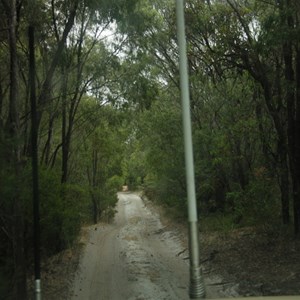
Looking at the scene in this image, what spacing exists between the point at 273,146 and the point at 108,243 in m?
10.1

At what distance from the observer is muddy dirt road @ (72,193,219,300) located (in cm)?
1382

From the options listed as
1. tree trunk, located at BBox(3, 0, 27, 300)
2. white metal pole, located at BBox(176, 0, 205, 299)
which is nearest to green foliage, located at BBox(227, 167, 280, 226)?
tree trunk, located at BBox(3, 0, 27, 300)

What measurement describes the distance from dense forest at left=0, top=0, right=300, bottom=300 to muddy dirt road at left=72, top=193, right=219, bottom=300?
1795 mm

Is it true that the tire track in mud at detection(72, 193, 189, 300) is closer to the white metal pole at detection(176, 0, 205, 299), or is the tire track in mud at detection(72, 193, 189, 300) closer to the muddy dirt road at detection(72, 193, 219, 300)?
the muddy dirt road at detection(72, 193, 219, 300)

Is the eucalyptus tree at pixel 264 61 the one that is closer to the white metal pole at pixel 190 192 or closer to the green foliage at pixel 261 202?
the green foliage at pixel 261 202

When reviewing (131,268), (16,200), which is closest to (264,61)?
(131,268)

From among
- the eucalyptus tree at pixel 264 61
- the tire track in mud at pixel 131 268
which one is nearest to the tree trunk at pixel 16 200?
the tire track in mud at pixel 131 268

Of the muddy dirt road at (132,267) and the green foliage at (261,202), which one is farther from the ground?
the green foliage at (261,202)

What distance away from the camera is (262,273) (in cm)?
1330

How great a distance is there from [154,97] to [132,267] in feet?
22.3

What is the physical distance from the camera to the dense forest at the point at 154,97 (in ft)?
A: 39.5

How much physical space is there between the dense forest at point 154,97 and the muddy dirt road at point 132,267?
5.89ft

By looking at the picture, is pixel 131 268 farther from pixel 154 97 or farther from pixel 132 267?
pixel 154 97

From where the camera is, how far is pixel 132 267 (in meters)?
17.5
